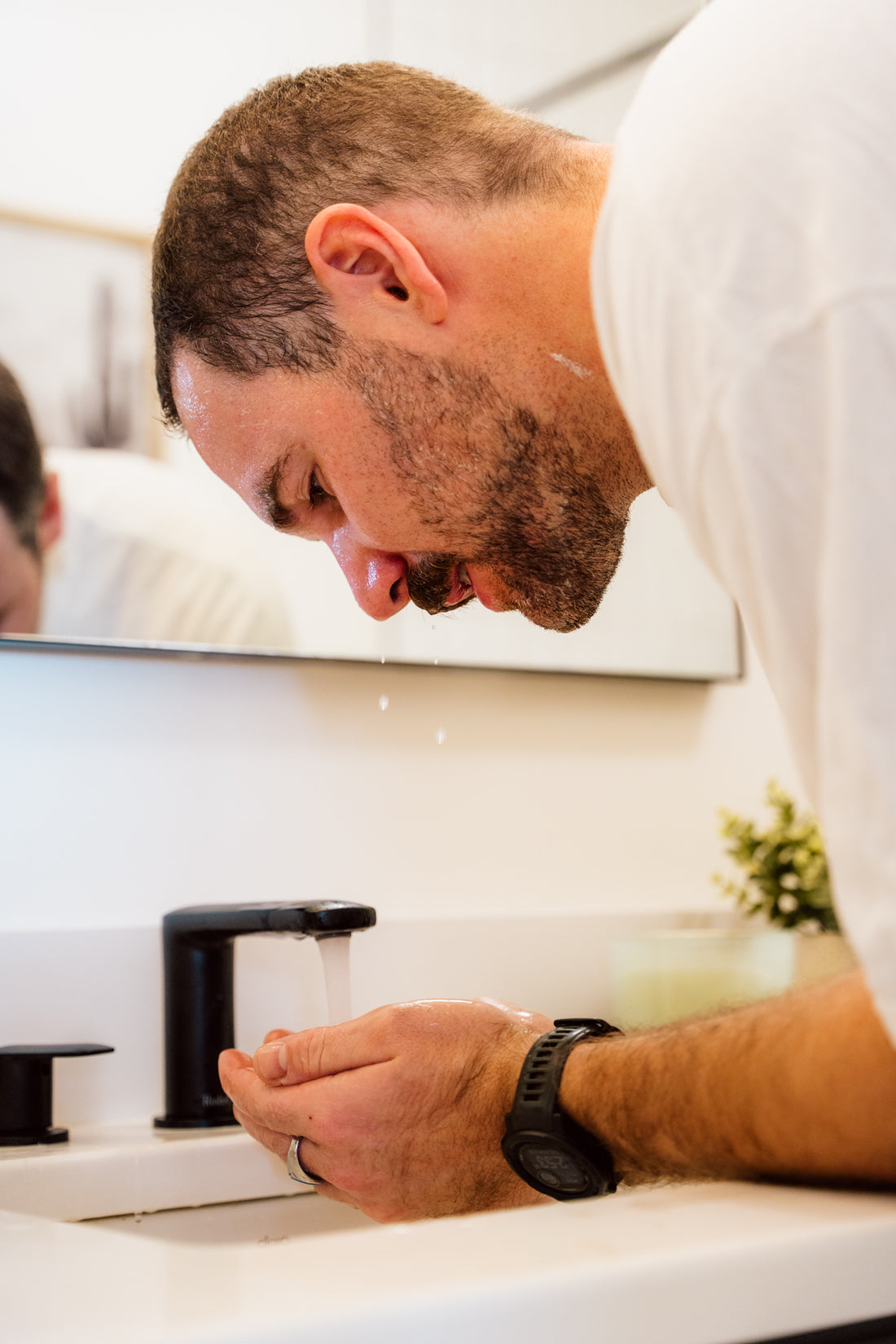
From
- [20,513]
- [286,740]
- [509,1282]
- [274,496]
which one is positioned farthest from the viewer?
[286,740]

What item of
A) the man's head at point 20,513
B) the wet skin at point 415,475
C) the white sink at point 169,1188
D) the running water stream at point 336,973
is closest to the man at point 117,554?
the man's head at point 20,513

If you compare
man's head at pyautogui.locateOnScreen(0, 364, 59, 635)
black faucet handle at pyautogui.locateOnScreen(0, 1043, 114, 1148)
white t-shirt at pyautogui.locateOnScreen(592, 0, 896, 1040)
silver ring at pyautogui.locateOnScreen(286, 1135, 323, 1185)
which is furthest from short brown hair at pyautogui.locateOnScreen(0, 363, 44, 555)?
white t-shirt at pyautogui.locateOnScreen(592, 0, 896, 1040)

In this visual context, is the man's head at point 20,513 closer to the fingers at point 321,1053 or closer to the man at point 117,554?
the man at point 117,554

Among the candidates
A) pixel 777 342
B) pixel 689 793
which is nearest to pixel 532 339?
pixel 777 342

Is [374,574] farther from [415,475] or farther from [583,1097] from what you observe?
[583,1097]

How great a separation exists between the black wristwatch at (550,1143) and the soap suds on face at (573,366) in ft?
1.31

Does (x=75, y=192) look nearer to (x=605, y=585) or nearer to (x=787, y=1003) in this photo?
(x=605, y=585)

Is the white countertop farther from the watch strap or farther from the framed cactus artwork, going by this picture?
the framed cactus artwork

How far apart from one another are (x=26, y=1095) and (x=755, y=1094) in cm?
57

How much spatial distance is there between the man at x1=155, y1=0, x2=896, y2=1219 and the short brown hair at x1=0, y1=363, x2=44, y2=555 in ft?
0.54

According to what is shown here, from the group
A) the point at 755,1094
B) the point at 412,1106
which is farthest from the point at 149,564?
the point at 755,1094

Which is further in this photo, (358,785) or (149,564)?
(358,785)

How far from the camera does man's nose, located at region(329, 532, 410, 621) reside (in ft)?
2.98

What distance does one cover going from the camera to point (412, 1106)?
0.71 meters
